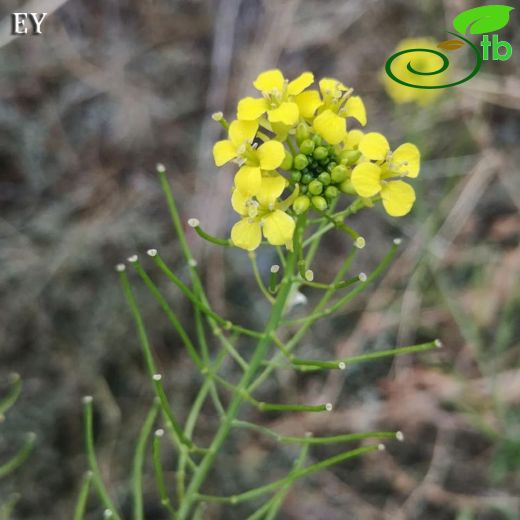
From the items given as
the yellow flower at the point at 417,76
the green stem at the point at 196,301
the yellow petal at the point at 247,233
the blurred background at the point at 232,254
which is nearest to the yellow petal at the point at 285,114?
the yellow petal at the point at 247,233

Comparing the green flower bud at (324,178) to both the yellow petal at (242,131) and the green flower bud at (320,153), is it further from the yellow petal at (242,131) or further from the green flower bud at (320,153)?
the yellow petal at (242,131)

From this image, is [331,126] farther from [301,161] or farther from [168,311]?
[168,311]

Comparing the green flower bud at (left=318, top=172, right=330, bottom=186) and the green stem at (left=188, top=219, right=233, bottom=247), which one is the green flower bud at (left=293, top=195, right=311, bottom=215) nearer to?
the green flower bud at (left=318, top=172, right=330, bottom=186)

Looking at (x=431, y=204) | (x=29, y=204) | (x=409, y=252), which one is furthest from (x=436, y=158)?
(x=29, y=204)

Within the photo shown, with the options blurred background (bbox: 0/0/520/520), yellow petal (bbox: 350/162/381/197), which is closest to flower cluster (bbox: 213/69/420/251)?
yellow petal (bbox: 350/162/381/197)

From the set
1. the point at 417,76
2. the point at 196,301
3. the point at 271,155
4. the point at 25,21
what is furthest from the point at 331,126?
the point at 25,21

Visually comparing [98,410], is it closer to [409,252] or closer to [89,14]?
[409,252]
